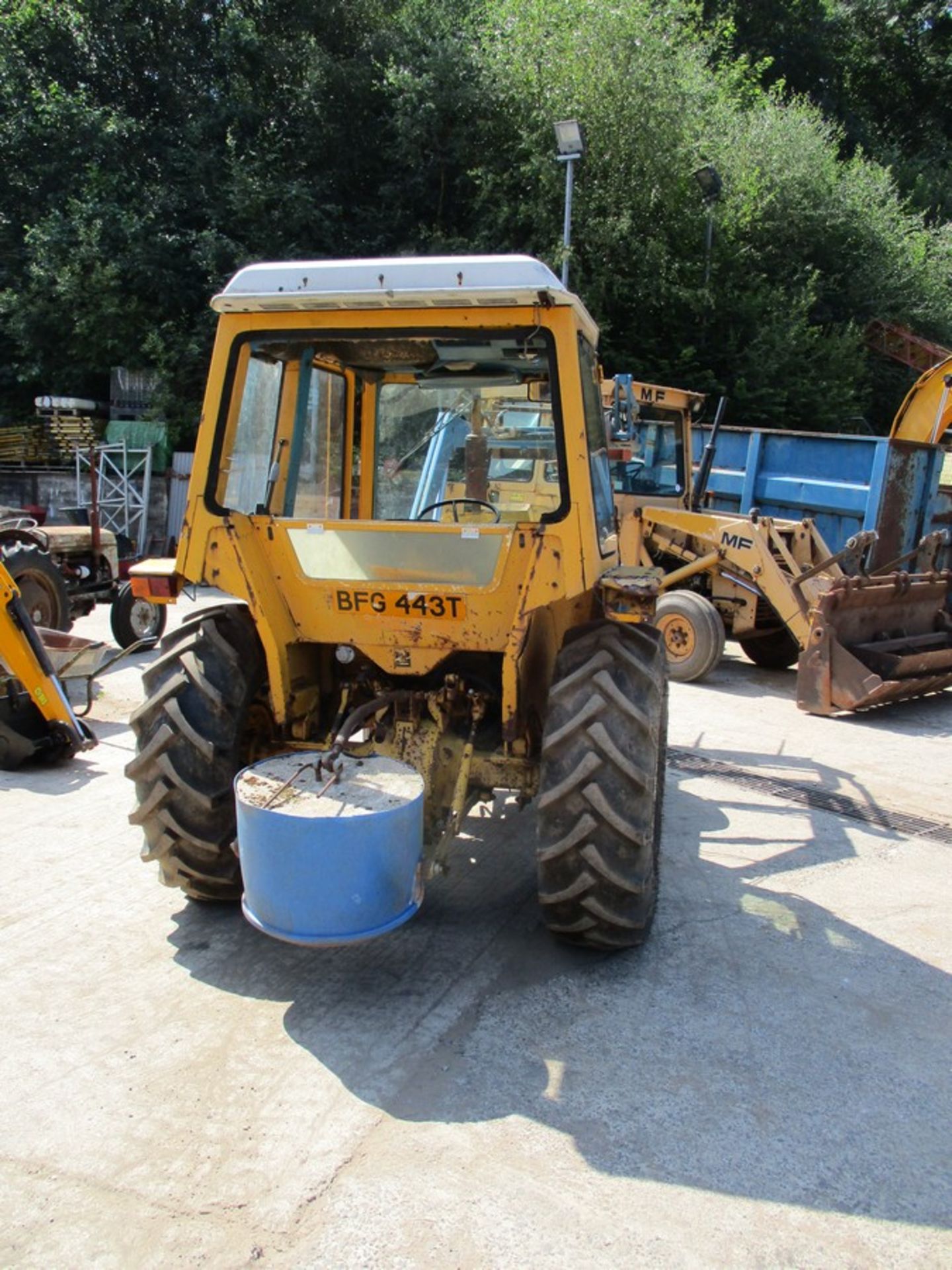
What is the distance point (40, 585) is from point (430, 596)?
215 inches

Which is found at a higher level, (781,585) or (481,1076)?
(781,585)

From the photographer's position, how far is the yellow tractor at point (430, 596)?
3.38 m

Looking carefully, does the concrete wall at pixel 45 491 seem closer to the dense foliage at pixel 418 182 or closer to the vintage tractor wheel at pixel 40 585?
the dense foliage at pixel 418 182

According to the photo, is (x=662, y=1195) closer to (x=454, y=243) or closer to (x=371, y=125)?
(x=454, y=243)

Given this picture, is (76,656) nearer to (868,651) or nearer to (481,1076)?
(481,1076)

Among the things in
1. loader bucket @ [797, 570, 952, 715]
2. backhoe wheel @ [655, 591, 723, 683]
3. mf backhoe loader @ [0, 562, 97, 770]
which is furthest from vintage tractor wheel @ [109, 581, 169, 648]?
loader bucket @ [797, 570, 952, 715]

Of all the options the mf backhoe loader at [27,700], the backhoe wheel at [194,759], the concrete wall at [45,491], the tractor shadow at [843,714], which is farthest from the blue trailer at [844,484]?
the concrete wall at [45,491]

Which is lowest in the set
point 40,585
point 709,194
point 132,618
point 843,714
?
point 843,714

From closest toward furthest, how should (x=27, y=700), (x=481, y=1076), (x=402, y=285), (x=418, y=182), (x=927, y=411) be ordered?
(x=481, y=1076)
(x=402, y=285)
(x=27, y=700)
(x=927, y=411)
(x=418, y=182)

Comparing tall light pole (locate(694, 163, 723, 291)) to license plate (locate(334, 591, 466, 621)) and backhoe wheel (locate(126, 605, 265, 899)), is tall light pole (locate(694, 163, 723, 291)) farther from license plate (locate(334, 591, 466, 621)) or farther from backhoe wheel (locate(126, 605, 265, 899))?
backhoe wheel (locate(126, 605, 265, 899))

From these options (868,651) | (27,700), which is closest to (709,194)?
(868,651)

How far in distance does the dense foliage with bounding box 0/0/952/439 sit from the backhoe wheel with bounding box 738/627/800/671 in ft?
29.1

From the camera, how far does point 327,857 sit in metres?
2.92

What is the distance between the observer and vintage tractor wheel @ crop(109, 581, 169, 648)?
8891 millimetres
